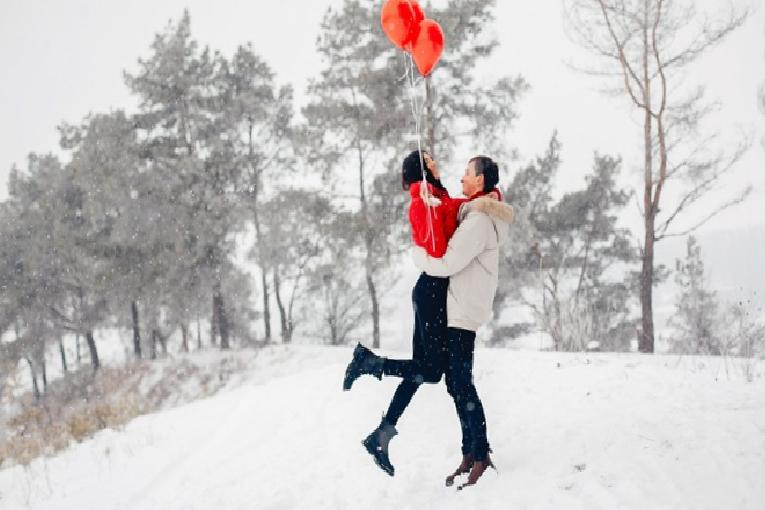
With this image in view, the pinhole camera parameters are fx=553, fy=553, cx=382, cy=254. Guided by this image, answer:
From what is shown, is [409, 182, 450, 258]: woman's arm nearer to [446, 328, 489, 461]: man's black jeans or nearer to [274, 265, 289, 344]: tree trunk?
[446, 328, 489, 461]: man's black jeans

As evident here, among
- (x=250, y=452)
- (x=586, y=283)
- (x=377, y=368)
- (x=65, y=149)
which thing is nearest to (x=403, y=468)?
(x=377, y=368)

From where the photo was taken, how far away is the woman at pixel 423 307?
317cm

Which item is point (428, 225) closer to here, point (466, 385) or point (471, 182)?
point (471, 182)

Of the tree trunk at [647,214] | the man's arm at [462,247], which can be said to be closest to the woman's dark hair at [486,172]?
the man's arm at [462,247]

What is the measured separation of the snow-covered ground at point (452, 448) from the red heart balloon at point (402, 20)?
118 inches

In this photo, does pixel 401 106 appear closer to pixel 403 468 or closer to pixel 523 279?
pixel 523 279

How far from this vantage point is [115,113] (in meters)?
17.1

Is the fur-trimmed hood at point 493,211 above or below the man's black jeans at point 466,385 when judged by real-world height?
above

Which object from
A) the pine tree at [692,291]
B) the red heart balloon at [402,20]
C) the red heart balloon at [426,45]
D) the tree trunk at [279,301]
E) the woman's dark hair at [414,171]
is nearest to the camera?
the woman's dark hair at [414,171]

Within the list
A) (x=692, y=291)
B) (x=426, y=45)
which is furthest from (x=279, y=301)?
(x=692, y=291)

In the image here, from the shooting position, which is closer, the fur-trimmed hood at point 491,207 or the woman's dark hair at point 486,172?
the fur-trimmed hood at point 491,207

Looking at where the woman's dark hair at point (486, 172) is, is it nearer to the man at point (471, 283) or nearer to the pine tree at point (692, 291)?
the man at point (471, 283)

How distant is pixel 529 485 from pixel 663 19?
11.2m

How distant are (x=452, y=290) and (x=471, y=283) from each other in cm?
12
